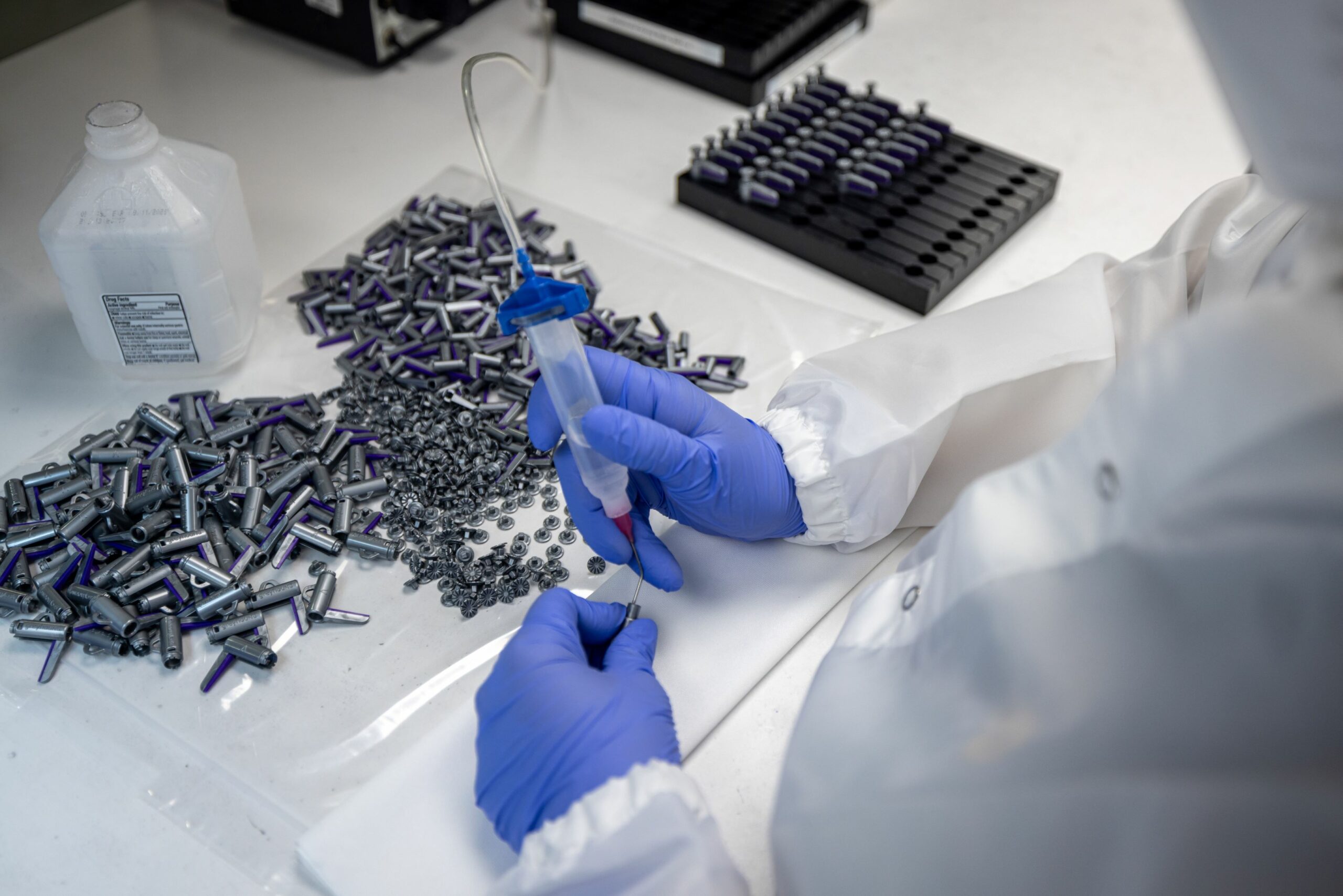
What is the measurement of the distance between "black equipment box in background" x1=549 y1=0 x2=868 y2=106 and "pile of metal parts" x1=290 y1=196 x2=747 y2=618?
54cm

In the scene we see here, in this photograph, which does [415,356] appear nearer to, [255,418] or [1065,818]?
[255,418]

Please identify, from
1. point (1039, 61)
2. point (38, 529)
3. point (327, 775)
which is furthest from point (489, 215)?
point (1039, 61)

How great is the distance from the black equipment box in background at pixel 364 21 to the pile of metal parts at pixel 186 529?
97 cm

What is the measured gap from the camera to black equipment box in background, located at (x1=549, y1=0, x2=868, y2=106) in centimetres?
198

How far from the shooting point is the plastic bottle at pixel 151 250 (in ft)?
4.21

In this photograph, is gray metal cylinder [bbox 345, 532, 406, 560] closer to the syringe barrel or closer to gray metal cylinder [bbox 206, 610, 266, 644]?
gray metal cylinder [bbox 206, 610, 266, 644]

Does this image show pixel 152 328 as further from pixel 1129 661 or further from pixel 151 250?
pixel 1129 661

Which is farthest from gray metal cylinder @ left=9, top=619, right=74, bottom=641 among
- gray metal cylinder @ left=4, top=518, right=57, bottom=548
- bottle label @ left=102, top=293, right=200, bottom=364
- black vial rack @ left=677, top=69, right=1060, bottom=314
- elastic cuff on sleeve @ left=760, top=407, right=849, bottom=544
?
black vial rack @ left=677, top=69, right=1060, bottom=314

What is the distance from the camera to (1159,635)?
607mm

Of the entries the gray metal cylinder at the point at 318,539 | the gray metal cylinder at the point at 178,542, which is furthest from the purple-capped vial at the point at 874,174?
the gray metal cylinder at the point at 178,542

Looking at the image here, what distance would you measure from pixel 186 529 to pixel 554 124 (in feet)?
3.62

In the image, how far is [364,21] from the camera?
199cm

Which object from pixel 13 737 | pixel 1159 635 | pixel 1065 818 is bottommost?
pixel 13 737

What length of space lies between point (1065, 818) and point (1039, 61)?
193cm
